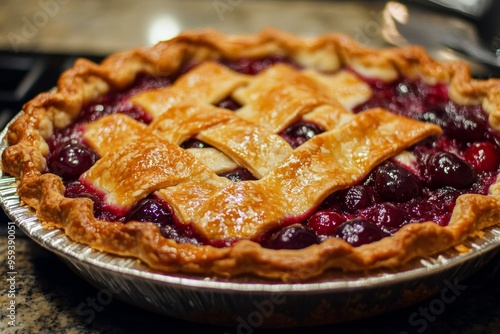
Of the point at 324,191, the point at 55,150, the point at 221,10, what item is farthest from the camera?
the point at 221,10

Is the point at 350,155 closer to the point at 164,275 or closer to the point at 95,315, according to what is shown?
the point at 164,275

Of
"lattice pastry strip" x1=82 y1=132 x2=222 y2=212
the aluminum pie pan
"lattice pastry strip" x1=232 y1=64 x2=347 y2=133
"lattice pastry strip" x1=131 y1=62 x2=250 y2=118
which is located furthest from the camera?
"lattice pastry strip" x1=131 y1=62 x2=250 y2=118

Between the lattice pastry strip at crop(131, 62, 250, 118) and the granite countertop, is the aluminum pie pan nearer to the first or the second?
the granite countertop

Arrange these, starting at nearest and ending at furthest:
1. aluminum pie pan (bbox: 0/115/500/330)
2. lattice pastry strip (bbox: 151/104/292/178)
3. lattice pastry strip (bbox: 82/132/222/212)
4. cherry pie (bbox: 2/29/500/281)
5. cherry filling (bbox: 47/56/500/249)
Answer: aluminum pie pan (bbox: 0/115/500/330) → cherry pie (bbox: 2/29/500/281) → cherry filling (bbox: 47/56/500/249) → lattice pastry strip (bbox: 82/132/222/212) → lattice pastry strip (bbox: 151/104/292/178)

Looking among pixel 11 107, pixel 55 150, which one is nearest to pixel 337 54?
pixel 55 150

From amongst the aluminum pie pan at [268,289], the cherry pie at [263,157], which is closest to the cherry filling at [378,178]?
the cherry pie at [263,157]

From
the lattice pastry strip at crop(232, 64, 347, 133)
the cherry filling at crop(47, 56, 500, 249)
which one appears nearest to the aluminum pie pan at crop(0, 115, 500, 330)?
the cherry filling at crop(47, 56, 500, 249)

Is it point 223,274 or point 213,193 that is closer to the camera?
point 223,274

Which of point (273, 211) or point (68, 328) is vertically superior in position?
point (273, 211)
